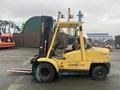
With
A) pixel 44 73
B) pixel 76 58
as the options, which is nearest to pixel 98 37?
pixel 76 58

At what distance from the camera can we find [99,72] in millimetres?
12016

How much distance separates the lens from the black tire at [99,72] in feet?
39.2

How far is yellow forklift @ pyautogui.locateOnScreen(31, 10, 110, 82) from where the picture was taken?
37.8ft

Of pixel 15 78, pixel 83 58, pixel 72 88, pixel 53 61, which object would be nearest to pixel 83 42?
pixel 83 58

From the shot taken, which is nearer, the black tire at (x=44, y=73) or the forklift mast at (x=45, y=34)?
the black tire at (x=44, y=73)

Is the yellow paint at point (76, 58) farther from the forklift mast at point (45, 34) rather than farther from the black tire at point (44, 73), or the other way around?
the forklift mast at point (45, 34)

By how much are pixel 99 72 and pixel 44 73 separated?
2.26m

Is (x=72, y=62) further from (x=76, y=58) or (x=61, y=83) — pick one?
(x=61, y=83)

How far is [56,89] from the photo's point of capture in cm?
998

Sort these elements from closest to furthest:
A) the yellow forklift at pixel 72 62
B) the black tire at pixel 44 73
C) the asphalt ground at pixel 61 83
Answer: the asphalt ground at pixel 61 83, the black tire at pixel 44 73, the yellow forklift at pixel 72 62

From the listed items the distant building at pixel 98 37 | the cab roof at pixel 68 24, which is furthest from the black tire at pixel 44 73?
the distant building at pixel 98 37

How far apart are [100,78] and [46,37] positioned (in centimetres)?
277

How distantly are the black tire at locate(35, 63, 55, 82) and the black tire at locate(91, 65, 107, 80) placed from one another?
5.67 feet

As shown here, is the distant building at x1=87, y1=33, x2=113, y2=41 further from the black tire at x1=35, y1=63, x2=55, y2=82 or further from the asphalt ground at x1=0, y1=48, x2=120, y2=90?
the black tire at x1=35, y1=63, x2=55, y2=82
